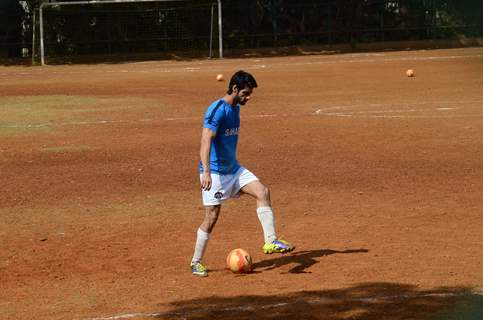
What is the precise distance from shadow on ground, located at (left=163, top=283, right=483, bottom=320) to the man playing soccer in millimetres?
978

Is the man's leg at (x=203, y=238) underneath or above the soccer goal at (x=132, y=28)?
underneath

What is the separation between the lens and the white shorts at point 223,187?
30.6ft

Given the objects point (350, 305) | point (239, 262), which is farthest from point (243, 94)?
point (350, 305)

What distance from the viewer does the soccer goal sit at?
143 ft

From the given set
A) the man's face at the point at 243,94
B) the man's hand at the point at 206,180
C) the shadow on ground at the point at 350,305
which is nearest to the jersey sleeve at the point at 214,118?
the man's face at the point at 243,94

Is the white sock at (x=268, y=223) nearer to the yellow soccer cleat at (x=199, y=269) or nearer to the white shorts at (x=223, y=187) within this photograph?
the white shorts at (x=223, y=187)

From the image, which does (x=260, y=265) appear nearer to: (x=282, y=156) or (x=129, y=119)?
(x=282, y=156)

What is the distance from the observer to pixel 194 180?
15.3 meters

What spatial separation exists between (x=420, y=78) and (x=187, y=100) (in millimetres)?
9282

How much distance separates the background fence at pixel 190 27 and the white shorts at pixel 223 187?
33971 mm

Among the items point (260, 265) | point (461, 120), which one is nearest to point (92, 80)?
point (461, 120)

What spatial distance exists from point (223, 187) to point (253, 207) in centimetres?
385

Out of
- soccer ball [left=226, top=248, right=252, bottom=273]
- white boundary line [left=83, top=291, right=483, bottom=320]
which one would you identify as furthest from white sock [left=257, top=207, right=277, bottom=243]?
white boundary line [left=83, top=291, right=483, bottom=320]

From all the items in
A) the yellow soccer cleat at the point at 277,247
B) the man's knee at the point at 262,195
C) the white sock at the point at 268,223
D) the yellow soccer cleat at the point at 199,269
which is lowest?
the yellow soccer cleat at the point at 199,269
